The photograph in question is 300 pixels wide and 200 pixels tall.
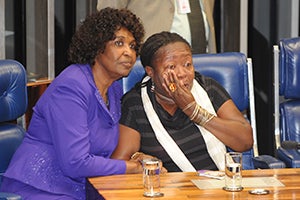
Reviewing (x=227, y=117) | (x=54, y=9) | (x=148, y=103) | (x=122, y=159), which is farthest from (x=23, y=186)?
(x=54, y=9)

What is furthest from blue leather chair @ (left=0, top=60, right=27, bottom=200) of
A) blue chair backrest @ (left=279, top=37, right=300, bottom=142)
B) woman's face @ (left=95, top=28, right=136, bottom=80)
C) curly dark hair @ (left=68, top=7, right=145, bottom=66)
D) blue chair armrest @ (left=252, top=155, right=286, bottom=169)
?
blue chair backrest @ (left=279, top=37, right=300, bottom=142)

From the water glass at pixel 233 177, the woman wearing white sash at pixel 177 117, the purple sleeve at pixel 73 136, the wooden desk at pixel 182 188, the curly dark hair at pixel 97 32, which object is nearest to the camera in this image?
the wooden desk at pixel 182 188

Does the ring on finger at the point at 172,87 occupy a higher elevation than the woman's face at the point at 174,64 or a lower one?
lower

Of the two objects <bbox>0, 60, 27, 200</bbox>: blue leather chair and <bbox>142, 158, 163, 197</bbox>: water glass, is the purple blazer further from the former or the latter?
<bbox>142, 158, 163, 197</bbox>: water glass

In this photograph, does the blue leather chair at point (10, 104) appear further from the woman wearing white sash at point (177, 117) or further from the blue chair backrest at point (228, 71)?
the blue chair backrest at point (228, 71)

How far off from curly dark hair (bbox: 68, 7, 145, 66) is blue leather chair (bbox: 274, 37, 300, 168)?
3.15ft

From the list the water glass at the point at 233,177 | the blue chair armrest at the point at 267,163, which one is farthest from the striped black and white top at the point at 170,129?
the water glass at the point at 233,177

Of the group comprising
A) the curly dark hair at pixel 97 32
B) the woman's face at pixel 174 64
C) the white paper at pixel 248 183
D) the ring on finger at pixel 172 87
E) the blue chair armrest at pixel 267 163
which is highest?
the curly dark hair at pixel 97 32

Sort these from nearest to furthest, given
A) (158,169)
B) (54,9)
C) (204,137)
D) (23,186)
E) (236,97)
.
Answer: (158,169)
(23,186)
(204,137)
(236,97)
(54,9)

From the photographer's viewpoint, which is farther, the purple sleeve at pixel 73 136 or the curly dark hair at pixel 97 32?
the curly dark hair at pixel 97 32

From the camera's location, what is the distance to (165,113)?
395 centimetres

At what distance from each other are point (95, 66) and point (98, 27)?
0.17 metres

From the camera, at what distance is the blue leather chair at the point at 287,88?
4.42 meters

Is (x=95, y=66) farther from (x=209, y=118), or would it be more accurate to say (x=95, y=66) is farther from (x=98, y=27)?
(x=209, y=118)
